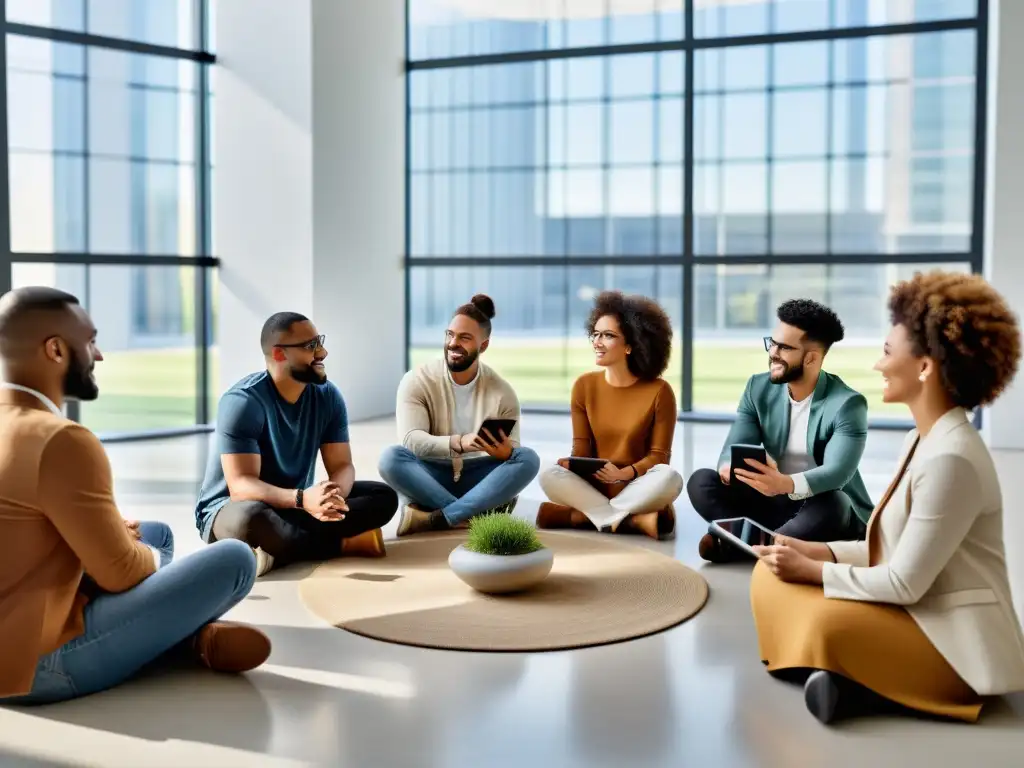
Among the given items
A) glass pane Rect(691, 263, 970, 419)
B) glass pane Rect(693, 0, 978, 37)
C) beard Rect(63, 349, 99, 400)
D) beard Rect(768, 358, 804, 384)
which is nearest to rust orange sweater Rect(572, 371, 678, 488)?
beard Rect(768, 358, 804, 384)

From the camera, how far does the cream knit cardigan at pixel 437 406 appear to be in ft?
17.1

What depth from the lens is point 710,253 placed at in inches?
367

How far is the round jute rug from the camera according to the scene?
11.8 ft

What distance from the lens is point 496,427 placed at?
5051 mm

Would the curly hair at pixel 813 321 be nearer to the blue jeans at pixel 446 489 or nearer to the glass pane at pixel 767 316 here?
the blue jeans at pixel 446 489

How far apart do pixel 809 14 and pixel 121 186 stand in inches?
219

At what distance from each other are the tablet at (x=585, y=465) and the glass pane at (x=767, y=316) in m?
4.40

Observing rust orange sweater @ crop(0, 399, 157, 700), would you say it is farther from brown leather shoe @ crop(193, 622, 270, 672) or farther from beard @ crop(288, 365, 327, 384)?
beard @ crop(288, 365, 327, 384)

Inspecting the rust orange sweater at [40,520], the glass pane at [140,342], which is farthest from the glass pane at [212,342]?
the rust orange sweater at [40,520]

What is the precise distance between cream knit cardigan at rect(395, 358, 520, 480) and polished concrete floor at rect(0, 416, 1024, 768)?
1524 mm

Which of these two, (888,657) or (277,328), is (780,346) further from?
(277,328)

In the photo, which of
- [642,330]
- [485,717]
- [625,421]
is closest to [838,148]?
[642,330]

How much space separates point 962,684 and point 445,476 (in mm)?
2892

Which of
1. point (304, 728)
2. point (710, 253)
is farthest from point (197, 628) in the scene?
point (710, 253)
